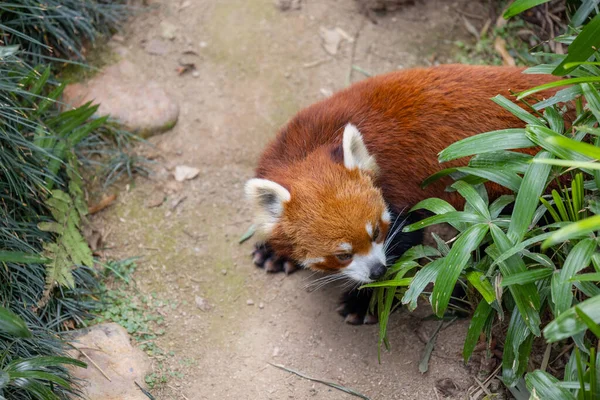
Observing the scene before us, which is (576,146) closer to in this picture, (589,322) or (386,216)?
(589,322)

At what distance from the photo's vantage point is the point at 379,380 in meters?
3.18

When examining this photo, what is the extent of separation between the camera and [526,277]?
2484mm

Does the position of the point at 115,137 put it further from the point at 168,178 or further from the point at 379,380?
the point at 379,380

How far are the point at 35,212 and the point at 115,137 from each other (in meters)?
0.92

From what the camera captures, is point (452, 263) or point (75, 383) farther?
point (75, 383)

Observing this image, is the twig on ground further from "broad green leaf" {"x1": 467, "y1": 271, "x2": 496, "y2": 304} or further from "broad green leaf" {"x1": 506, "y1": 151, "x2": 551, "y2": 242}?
"broad green leaf" {"x1": 506, "y1": 151, "x2": 551, "y2": 242}

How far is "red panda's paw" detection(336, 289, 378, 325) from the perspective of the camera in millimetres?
3471

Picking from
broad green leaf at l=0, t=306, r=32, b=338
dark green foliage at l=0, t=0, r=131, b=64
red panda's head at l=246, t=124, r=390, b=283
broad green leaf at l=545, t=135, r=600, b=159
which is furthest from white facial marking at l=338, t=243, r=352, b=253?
dark green foliage at l=0, t=0, r=131, b=64

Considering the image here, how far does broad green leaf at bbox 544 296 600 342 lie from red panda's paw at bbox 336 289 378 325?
1445 mm

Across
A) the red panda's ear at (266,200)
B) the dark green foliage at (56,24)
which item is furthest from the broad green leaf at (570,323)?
the dark green foliage at (56,24)

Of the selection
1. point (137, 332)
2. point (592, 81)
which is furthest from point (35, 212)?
point (592, 81)

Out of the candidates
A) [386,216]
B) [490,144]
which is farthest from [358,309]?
[490,144]

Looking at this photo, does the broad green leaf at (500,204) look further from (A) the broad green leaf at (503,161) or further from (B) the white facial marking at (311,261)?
(B) the white facial marking at (311,261)

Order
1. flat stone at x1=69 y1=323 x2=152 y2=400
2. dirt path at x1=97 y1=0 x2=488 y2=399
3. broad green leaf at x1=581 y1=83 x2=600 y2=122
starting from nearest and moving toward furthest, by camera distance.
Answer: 1. broad green leaf at x1=581 y1=83 x2=600 y2=122
2. flat stone at x1=69 y1=323 x2=152 y2=400
3. dirt path at x1=97 y1=0 x2=488 y2=399
